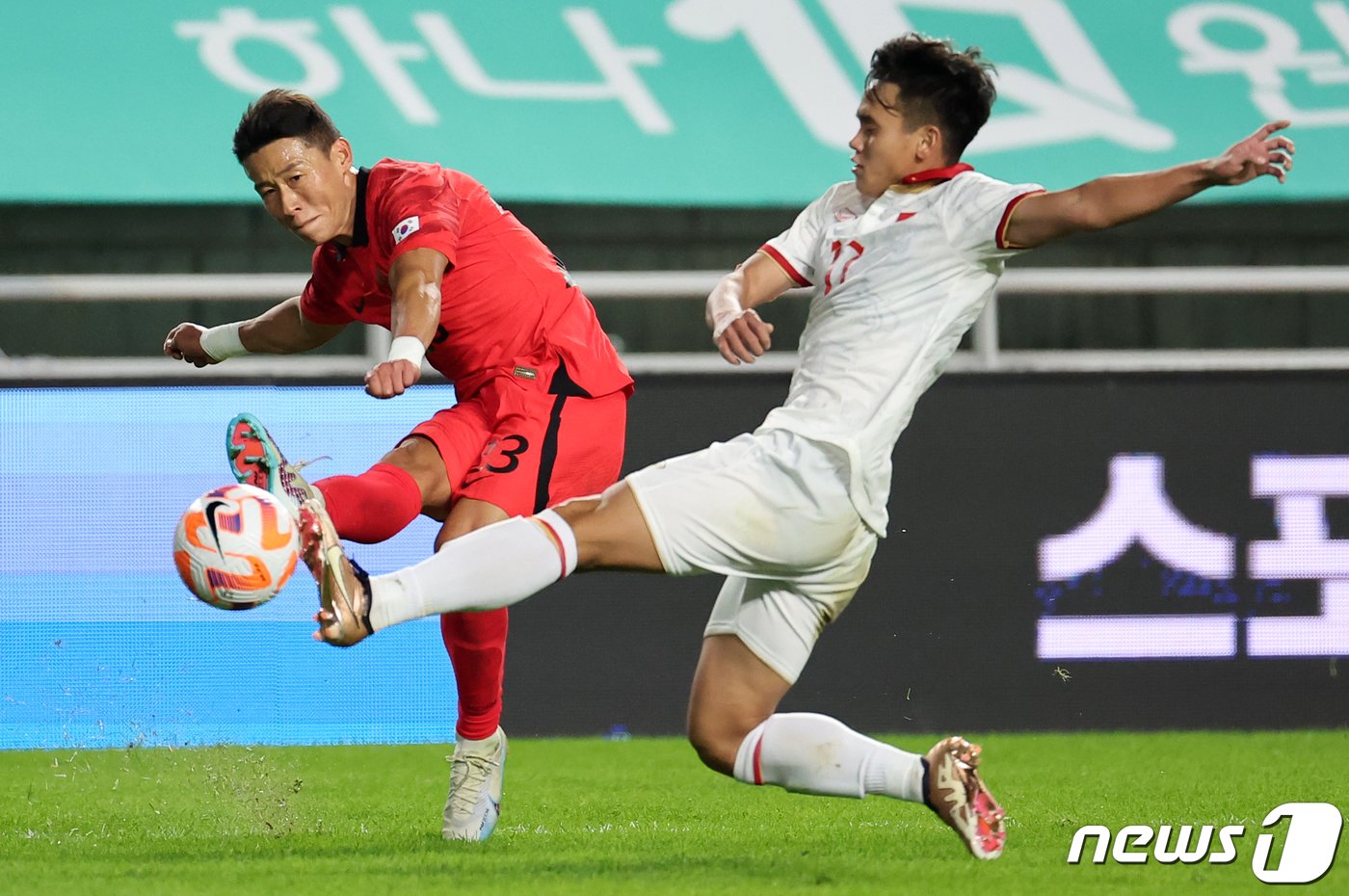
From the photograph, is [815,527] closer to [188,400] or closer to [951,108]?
[951,108]

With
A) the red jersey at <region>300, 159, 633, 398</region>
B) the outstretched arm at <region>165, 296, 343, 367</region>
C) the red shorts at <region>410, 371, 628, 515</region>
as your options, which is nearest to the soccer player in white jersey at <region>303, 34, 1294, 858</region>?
the red shorts at <region>410, 371, 628, 515</region>

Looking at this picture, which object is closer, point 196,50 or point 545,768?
point 545,768

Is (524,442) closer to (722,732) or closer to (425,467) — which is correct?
(425,467)

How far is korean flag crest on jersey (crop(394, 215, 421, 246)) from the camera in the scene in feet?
14.0

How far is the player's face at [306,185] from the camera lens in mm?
4312

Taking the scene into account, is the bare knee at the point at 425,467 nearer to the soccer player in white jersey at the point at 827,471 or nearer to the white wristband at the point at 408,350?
the white wristband at the point at 408,350

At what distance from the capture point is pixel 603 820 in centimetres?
476

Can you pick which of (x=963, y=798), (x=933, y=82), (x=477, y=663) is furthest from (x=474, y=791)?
(x=933, y=82)

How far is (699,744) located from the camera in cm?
402

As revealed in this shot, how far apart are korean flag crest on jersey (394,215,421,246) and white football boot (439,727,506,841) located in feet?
4.05

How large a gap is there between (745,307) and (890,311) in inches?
13.9

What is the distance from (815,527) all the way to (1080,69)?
17.2ft

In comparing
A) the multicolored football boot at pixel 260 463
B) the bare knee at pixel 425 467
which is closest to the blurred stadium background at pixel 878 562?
the bare knee at pixel 425 467

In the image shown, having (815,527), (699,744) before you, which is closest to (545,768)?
(699,744)
